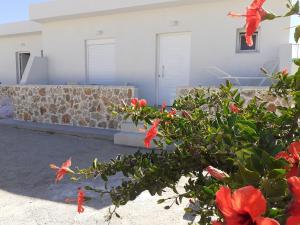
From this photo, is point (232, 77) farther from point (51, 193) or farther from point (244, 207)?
point (244, 207)

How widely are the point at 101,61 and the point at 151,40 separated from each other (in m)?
2.28

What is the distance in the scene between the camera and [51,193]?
5.16 m

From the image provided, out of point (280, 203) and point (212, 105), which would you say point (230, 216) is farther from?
point (212, 105)

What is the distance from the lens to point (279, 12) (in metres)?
9.07

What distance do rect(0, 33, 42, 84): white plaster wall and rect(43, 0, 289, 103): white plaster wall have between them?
2284 millimetres

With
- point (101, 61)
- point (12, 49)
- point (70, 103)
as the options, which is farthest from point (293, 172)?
point (12, 49)

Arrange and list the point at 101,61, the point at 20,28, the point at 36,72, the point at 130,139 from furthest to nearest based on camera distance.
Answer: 1. the point at 20,28
2. the point at 36,72
3. the point at 101,61
4. the point at 130,139

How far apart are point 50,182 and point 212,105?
4.08 m

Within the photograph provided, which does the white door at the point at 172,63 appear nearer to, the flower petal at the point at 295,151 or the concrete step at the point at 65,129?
the concrete step at the point at 65,129

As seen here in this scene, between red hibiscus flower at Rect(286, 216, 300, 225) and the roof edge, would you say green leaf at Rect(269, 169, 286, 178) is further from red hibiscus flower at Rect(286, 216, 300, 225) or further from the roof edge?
the roof edge

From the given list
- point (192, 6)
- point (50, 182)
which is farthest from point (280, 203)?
point (192, 6)

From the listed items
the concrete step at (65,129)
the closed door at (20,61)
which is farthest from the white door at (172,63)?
the closed door at (20,61)

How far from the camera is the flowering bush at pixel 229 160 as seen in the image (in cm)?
76

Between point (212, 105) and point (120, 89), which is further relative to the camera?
point (120, 89)
